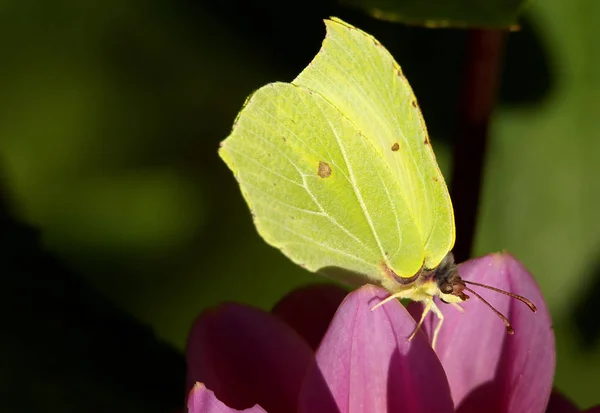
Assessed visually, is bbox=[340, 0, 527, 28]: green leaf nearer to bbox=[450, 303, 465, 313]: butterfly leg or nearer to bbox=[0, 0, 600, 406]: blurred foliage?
bbox=[450, 303, 465, 313]: butterfly leg

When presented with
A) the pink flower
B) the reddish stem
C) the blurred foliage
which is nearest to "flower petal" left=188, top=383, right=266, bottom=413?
the pink flower

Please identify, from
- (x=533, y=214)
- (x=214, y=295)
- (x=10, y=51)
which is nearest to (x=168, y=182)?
(x=214, y=295)

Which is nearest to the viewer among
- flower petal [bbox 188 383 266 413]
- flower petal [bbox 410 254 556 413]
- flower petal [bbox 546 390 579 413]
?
flower petal [bbox 188 383 266 413]

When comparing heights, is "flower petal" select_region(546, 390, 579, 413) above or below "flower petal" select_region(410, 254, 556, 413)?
below

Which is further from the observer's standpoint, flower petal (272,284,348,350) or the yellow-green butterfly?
flower petal (272,284,348,350)

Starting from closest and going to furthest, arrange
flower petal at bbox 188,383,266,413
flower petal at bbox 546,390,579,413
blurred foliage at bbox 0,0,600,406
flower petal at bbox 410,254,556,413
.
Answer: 1. flower petal at bbox 188,383,266,413
2. flower petal at bbox 410,254,556,413
3. flower petal at bbox 546,390,579,413
4. blurred foliage at bbox 0,0,600,406

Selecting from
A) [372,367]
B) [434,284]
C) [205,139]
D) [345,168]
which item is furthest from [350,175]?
[205,139]

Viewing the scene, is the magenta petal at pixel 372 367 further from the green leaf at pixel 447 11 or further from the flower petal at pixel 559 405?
the green leaf at pixel 447 11
